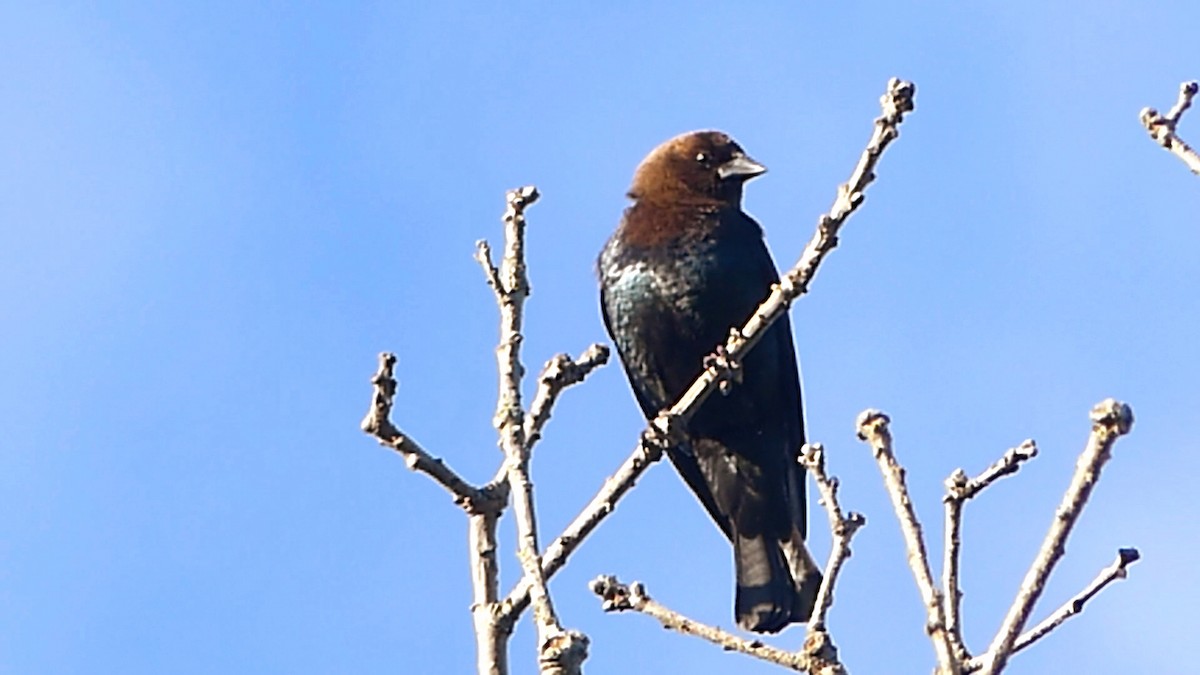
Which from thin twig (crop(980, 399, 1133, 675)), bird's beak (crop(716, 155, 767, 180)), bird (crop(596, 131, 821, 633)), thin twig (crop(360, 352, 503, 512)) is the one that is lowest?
thin twig (crop(980, 399, 1133, 675))

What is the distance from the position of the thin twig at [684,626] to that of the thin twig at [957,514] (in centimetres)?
31

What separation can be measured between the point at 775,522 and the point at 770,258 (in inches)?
39.2

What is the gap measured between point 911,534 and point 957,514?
0.55ft

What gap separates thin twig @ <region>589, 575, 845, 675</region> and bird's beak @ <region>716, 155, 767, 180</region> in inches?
153

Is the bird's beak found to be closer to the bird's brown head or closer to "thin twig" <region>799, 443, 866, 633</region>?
the bird's brown head

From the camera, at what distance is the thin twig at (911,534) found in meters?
2.86

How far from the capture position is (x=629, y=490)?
14.3 feet

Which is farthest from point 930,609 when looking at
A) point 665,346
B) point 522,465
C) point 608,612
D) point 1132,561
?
point 665,346

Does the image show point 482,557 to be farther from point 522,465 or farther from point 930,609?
point 930,609

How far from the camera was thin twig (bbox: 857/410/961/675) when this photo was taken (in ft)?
9.38

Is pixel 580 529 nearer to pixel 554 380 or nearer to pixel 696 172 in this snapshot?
pixel 554 380

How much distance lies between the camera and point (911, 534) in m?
3.10

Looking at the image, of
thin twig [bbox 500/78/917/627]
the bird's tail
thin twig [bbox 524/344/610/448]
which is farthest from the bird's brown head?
thin twig [bbox 524/344/610/448]

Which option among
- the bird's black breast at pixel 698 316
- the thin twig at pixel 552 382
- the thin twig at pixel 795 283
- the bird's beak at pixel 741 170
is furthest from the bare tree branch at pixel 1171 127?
the bird's beak at pixel 741 170
